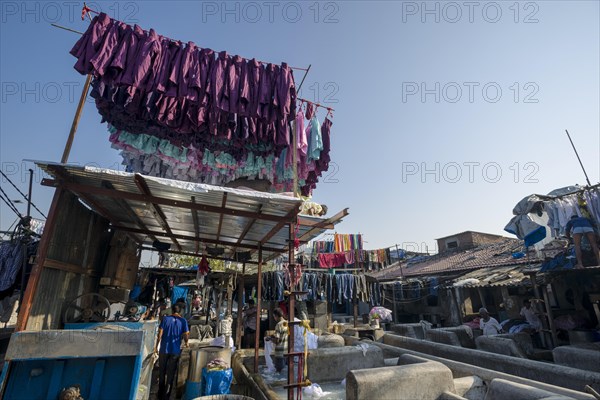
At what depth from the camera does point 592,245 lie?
345 inches

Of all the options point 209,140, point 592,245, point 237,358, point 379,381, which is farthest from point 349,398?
point 592,245

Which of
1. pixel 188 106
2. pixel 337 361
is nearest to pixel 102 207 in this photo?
pixel 188 106

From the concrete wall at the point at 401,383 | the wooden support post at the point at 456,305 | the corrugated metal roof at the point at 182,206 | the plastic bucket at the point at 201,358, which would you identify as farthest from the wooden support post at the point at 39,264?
the wooden support post at the point at 456,305

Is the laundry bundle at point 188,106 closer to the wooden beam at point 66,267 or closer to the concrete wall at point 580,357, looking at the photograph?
the wooden beam at point 66,267

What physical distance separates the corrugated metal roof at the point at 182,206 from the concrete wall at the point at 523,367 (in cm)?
485

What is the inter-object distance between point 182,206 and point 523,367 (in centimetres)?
752

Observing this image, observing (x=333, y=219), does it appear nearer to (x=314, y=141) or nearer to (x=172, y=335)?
(x=314, y=141)

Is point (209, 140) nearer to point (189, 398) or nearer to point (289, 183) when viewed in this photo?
point (289, 183)

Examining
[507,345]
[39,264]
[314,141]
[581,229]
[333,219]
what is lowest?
[507,345]

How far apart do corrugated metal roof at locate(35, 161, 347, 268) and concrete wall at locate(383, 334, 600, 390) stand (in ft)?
15.9

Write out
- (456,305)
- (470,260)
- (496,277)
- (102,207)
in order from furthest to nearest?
1. (470,260)
2. (456,305)
3. (496,277)
4. (102,207)

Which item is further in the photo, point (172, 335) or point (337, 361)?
point (337, 361)

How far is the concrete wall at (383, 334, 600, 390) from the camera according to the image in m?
5.23

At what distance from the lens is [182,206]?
5.44m
